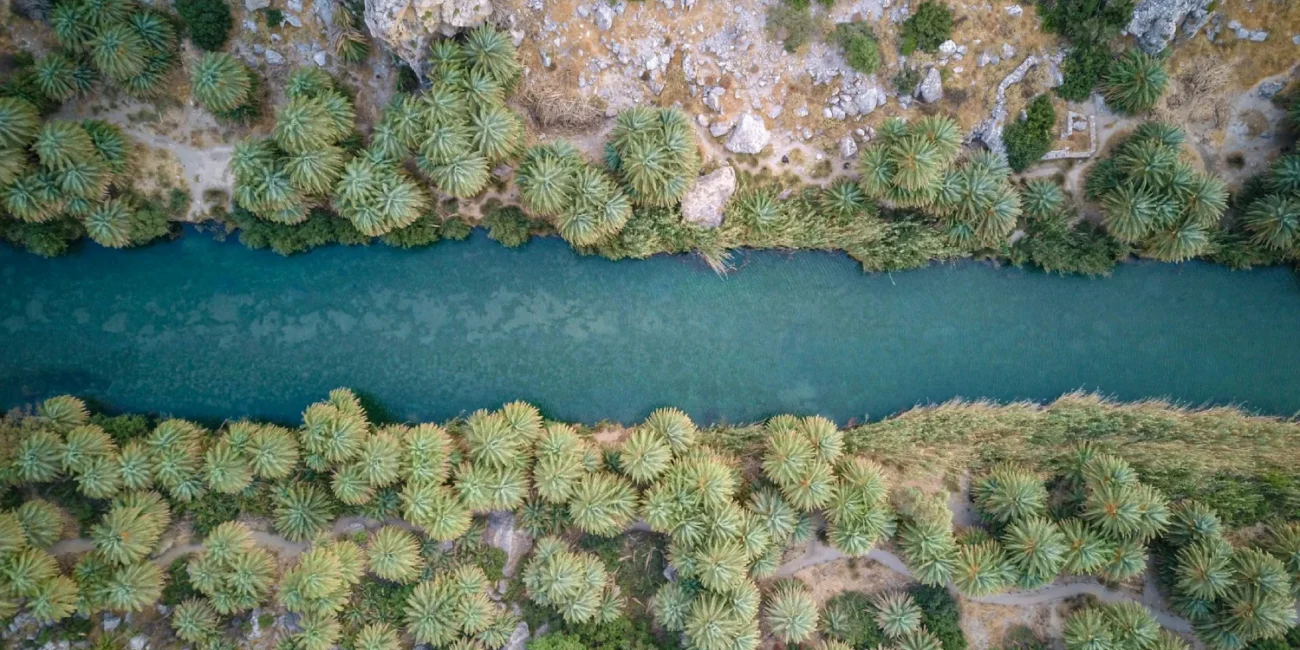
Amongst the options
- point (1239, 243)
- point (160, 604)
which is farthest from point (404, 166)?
point (1239, 243)

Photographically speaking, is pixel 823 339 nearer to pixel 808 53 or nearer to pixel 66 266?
pixel 808 53

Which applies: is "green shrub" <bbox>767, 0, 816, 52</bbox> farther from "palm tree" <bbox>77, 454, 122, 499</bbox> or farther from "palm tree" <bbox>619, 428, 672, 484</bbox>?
"palm tree" <bbox>77, 454, 122, 499</bbox>

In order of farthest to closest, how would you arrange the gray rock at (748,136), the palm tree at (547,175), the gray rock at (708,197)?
the gray rock at (748,136) → the gray rock at (708,197) → the palm tree at (547,175)

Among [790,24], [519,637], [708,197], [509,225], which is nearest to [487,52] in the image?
[509,225]

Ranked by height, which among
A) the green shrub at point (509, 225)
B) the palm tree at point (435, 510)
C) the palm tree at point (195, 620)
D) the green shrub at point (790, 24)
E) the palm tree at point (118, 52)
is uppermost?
the green shrub at point (790, 24)

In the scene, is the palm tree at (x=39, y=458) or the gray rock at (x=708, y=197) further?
the gray rock at (x=708, y=197)

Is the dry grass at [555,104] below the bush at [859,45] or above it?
below

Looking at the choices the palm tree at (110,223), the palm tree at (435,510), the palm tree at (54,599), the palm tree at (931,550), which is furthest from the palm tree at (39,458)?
the palm tree at (931,550)

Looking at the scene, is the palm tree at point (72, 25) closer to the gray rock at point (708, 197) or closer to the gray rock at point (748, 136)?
the gray rock at point (708, 197)
